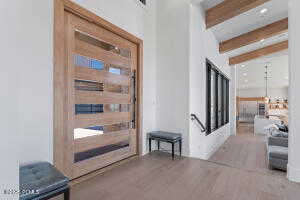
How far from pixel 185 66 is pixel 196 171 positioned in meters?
2.08

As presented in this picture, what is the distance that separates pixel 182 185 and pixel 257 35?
5.67 meters

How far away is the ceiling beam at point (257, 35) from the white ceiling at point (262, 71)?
11.1 feet

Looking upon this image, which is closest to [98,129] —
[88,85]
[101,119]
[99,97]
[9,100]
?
[101,119]

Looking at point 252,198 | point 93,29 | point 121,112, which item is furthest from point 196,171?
point 93,29

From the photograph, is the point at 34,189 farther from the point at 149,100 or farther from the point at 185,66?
the point at 185,66

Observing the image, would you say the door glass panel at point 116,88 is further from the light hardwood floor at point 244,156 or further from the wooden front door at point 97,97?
the light hardwood floor at point 244,156

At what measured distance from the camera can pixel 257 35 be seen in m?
5.57

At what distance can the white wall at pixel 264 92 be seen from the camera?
1453 cm

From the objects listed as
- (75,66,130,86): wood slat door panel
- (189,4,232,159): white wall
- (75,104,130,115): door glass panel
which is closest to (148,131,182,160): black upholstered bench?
(189,4,232,159): white wall

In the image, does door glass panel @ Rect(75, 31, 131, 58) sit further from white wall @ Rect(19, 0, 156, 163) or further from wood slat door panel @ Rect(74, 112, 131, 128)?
wood slat door panel @ Rect(74, 112, 131, 128)

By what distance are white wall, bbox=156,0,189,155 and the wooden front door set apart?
29.6 inches

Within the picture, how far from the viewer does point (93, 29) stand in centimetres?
259

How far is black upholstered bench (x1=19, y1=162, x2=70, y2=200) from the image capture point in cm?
132

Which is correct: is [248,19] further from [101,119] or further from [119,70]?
[101,119]
